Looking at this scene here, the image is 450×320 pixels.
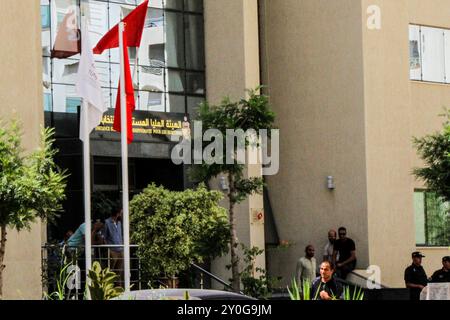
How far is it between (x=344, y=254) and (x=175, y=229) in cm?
558

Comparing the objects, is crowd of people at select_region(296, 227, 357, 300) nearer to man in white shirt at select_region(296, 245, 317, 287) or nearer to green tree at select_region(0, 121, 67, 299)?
man in white shirt at select_region(296, 245, 317, 287)

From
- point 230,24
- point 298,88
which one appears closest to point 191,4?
point 230,24

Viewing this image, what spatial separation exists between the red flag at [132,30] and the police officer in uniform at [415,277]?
32.7 feet

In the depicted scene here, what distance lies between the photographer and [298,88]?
104 ft

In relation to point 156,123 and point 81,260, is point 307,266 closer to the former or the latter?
point 156,123

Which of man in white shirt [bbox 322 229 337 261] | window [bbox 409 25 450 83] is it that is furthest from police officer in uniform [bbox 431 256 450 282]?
window [bbox 409 25 450 83]

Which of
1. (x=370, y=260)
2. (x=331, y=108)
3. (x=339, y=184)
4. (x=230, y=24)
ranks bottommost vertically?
(x=370, y=260)

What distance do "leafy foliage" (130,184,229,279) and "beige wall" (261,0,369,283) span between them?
4881 millimetres

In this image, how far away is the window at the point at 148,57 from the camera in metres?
29.4

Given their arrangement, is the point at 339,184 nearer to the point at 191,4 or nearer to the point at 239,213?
the point at 239,213

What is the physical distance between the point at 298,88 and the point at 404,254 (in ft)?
16.8

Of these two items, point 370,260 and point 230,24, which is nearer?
point 370,260

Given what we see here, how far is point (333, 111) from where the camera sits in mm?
30734

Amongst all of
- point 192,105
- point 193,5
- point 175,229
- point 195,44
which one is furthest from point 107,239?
point 193,5
